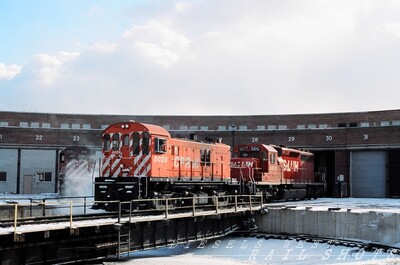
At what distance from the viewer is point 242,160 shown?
32094mm

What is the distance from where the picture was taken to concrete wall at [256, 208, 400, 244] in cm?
2275

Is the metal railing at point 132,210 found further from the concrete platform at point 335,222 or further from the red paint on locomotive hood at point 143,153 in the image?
the red paint on locomotive hood at point 143,153

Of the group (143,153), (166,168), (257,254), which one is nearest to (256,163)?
(166,168)

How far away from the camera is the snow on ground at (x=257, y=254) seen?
18922 mm

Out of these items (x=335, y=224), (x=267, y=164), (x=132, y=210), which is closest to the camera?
(x=132, y=210)

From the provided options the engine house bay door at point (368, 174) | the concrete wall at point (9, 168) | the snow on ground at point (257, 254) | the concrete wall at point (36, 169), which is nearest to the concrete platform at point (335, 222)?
the snow on ground at point (257, 254)

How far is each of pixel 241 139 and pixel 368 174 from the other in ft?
40.0

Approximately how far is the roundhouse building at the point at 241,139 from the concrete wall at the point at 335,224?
18657 mm

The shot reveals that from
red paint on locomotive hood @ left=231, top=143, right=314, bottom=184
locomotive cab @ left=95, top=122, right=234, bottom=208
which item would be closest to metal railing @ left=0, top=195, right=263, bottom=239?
locomotive cab @ left=95, top=122, right=234, bottom=208

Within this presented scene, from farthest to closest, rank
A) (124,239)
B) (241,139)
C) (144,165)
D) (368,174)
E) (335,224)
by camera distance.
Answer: (241,139) → (368,174) → (335,224) → (144,165) → (124,239)

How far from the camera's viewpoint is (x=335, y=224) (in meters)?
24.3

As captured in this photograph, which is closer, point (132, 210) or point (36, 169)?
point (132, 210)

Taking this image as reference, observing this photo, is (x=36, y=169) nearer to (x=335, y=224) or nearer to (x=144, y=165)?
(x=144, y=165)

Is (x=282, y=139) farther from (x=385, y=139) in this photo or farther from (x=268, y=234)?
(x=268, y=234)
